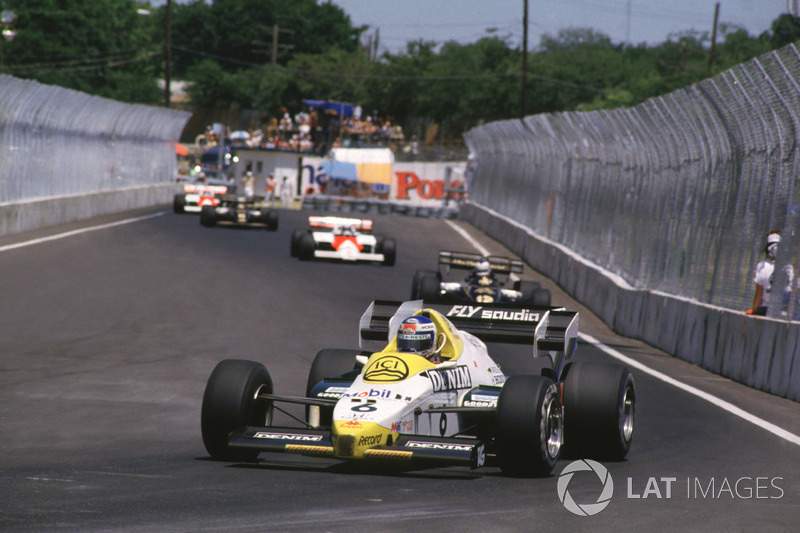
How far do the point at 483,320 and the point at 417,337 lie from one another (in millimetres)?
1352

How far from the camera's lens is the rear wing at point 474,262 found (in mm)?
17922

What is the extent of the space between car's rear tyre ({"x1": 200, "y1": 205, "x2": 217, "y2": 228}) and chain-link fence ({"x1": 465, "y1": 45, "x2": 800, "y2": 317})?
9.74 metres

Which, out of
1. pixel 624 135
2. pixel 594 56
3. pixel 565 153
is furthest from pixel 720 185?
pixel 594 56

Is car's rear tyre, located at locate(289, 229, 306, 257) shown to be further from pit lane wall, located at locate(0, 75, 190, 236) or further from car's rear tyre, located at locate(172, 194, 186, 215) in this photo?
car's rear tyre, located at locate(172, 194, 186, 215)

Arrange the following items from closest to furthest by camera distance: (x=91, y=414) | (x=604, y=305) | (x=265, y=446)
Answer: (x=265, y=446), (x=91, y=414), (x=604, y=305)

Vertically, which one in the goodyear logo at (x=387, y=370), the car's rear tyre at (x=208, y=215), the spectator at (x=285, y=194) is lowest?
the spectator at (x=285, y=194)

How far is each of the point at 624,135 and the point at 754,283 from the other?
Result: 24.2 feet

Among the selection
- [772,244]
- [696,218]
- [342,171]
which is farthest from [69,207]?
[342,171]

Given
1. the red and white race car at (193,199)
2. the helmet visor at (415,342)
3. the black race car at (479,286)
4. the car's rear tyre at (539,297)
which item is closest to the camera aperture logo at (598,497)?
the helmet visor at (415,342)

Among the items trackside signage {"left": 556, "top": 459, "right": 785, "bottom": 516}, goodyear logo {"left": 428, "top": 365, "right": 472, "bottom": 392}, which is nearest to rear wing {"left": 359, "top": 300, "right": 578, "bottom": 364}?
goodyear logo {"left": 428, "top": 365, "right": 472, "bottom": 392}

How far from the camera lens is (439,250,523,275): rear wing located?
17.9 metres

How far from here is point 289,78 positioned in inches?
3698

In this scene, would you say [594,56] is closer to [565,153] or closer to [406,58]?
[406,58]

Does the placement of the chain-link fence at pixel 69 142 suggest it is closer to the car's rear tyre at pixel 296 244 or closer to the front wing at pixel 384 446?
the car's rear tyre at pixel 296 244
